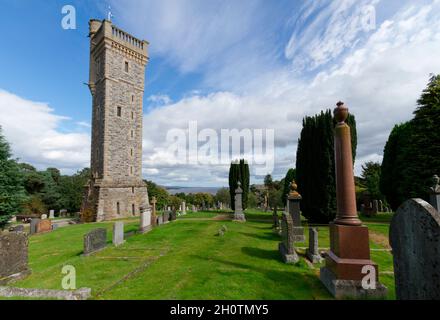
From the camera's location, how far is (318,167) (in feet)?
50.8

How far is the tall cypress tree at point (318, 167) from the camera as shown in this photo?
15062mm

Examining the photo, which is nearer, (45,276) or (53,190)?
(45,276)

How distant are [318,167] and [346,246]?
11238 millimetres

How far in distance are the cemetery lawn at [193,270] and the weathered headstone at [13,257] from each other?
Answer: 0.40 metres

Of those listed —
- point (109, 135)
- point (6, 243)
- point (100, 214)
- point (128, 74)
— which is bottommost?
point (100, 214)

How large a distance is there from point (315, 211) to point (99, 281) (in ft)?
45.5

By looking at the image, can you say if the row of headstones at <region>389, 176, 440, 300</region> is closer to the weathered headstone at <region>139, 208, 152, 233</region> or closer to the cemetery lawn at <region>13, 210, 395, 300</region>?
the cemetery lawn at <region>13, 210, 395, 300</region>

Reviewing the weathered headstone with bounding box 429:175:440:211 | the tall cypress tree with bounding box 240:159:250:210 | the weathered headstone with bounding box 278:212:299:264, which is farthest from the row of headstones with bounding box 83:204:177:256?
the weathered headstone with bounding box 429:175:440:211

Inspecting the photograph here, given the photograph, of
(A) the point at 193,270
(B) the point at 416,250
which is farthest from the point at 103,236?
(B) the point at 416,250

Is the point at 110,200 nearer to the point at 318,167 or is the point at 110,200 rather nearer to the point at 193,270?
the point at 193,270

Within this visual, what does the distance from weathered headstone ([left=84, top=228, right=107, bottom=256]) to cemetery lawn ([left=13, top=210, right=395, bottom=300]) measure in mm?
316
